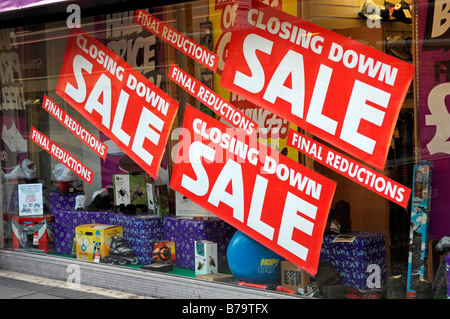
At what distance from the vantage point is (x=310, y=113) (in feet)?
17.5

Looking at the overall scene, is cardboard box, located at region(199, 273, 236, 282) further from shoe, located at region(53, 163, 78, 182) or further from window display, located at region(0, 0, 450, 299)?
shoe, located at region(53, 163, 78, 182)

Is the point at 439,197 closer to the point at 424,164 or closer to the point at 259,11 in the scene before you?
the point at 424,164

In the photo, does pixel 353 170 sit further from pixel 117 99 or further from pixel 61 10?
pixel 61 10

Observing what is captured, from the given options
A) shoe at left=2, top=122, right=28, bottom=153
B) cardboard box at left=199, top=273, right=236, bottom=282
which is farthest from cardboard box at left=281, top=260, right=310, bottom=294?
shoe at left=2, top=122, right=28, bottom=153

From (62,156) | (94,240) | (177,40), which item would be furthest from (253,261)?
(62,156)

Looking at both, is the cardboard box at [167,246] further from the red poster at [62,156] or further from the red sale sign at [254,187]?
the red poster at [62,156]

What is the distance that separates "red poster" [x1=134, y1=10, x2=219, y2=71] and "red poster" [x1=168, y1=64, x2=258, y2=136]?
0.19 m

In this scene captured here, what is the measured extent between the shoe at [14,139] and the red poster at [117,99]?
2.94 feet

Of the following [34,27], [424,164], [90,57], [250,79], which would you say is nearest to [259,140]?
[250,79]

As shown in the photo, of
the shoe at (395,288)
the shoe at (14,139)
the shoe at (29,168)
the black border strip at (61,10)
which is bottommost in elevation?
the shoe at (395,288)

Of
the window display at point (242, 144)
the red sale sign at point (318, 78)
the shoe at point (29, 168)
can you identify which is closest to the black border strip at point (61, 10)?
the window display at point (242, 144)

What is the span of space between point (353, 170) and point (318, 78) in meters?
0.79

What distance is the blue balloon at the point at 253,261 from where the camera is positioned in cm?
555

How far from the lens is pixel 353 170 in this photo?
16.8 feet
